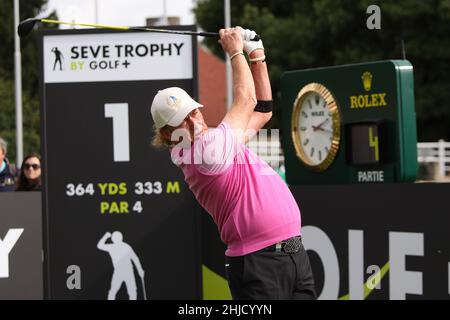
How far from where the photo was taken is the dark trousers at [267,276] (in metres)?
5.55

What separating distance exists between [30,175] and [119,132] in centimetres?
188

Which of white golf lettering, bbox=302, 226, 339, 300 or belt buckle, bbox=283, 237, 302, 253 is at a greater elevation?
belt buckle, bbox=283, 237, 302, 253

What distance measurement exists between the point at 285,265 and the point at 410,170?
8.95 feet

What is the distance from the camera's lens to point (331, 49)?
40.2 meters

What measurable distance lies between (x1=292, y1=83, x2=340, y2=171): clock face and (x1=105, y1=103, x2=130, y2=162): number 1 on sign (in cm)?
137

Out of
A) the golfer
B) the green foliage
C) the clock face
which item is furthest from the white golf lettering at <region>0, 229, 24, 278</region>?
the green foliage

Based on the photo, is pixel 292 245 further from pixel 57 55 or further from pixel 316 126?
pixel 57 55

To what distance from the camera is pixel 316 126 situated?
902cm

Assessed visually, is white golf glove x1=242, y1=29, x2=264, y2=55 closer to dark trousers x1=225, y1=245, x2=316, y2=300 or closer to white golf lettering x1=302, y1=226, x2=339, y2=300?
dark trousers x1=225, y1=245, x2=316, y2=300

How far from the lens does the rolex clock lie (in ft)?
26.4

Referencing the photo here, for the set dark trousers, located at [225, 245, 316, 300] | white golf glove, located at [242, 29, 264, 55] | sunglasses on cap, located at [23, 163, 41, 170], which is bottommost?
dark trousers, located at [225, 245, 316, 300]

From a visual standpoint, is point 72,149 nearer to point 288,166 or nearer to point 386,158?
point 288,166

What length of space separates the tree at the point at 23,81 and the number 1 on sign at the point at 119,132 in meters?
33.1
